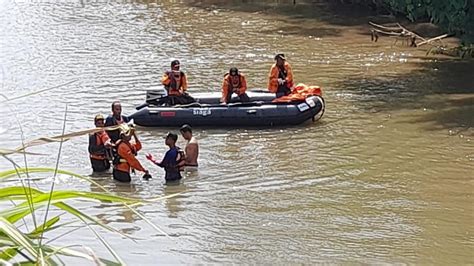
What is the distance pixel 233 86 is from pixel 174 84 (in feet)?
3.21

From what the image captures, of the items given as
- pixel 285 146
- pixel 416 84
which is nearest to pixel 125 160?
pixel 285 146

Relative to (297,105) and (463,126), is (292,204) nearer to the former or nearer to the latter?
(297,105)

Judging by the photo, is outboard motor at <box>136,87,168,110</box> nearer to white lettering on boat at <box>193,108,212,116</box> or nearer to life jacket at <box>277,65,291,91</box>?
white lettering on boat at <box>193,108,212,116</box>

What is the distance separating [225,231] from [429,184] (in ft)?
9.99

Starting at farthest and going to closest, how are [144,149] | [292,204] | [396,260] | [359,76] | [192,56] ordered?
[192,56]
[359,76]
[144,149]
[292,204]
[396,260]

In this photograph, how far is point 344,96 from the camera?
53.5ft

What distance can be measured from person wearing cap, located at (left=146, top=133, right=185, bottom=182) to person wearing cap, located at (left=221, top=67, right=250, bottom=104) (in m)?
2.94

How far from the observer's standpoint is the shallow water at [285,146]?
9.13 metres

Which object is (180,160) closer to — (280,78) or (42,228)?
(280,78)

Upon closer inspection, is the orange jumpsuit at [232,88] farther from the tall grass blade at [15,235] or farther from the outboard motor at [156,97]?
the tall grass blade at [15,235]

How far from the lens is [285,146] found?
43.0 feet

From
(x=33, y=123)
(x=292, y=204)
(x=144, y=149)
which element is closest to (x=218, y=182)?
(x=292, y=204)

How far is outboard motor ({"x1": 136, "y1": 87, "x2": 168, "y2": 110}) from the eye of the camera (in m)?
14.5

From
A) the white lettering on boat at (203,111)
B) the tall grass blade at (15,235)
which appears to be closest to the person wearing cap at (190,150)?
the white lettering on boat at (203,111)
